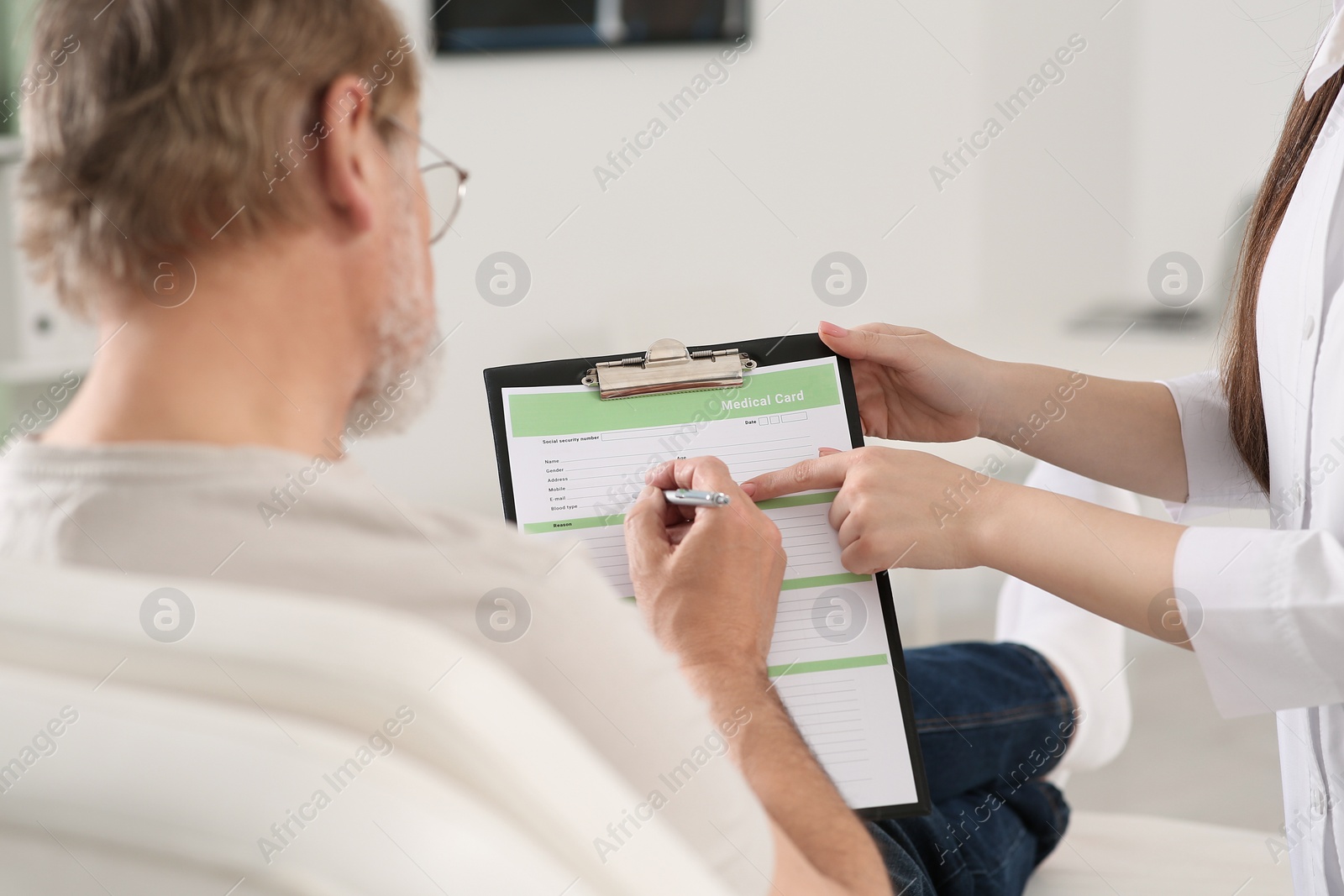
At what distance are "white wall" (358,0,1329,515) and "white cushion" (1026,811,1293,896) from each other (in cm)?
145

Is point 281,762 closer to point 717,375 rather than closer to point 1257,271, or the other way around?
point 717,375

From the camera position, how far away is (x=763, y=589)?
927mm

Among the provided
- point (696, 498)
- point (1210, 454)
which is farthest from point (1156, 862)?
point (696, 498)

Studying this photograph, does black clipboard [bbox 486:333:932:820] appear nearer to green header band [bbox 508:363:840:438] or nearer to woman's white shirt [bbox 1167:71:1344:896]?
green header band [bbox 508:363:840:438]

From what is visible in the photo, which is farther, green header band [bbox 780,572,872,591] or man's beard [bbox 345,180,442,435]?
green header band [bbox 780,572,872,591]

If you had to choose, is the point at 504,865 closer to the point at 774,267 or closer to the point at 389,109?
the point at 389,109

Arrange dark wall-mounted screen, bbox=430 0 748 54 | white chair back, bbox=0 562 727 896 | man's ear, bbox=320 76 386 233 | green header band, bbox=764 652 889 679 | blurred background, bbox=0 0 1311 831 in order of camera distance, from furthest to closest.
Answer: dark wall-mounted screen, bbox=430 0 748 54 → blurred background, bbox=0 0 1311 831 → green header band, bbox=764 652 889 679 → man's ear, bbox=320 76 386 233 → white chair back, bbox=0 562 727 896

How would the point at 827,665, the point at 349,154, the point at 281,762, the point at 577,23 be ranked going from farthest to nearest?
1. the point at 577,23
2. the point at 827,665
3. the point at 349,154
4. the point at 281,762

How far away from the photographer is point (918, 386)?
3.89 ft

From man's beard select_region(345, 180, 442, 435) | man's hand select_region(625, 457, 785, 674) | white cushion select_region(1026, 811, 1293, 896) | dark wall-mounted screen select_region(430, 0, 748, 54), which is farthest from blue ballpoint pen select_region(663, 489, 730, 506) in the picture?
dark wall-mounted screen select_region(430, 0, 748, 54)

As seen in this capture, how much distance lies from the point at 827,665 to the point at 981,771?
34cm

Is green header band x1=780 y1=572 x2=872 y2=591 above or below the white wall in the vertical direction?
below

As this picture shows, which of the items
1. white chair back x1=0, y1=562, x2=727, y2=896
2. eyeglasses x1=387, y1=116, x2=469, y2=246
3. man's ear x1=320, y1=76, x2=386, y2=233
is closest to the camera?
white chair back x1=0, y1=562, x2=727, y2=896

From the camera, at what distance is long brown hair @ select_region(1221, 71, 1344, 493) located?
3.54 feet
